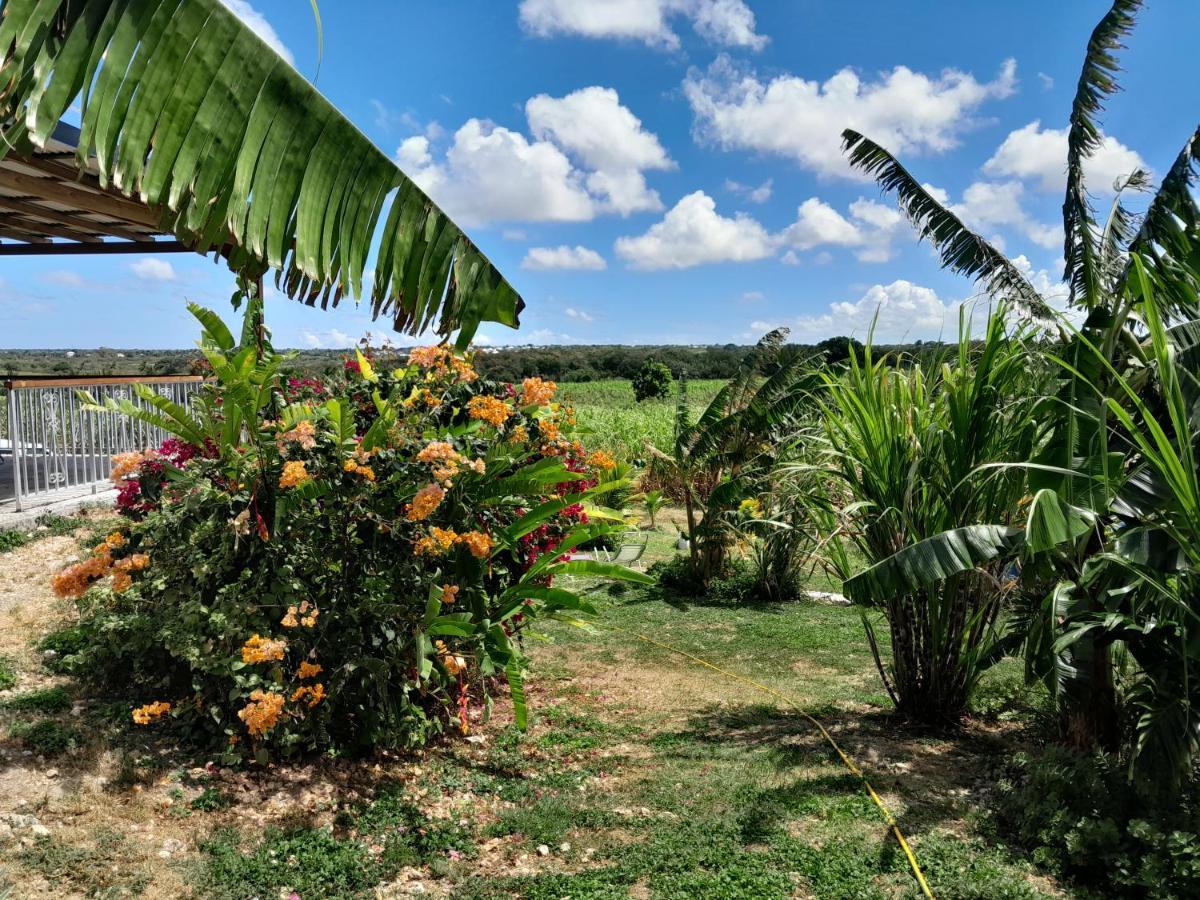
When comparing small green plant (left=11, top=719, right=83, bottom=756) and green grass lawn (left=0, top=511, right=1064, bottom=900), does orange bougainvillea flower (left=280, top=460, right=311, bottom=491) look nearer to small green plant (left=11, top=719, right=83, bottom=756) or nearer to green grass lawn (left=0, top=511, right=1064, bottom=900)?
green grass lawn (left=0, top=511, right=1064, bottom=900)

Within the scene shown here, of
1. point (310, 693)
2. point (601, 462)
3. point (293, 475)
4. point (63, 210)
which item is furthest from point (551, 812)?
point (63, 210)

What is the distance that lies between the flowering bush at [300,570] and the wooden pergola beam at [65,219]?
4.97 metres

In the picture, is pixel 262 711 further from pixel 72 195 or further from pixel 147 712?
pixel 72 195

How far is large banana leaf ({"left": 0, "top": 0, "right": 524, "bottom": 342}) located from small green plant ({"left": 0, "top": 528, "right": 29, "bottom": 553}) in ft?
18.4

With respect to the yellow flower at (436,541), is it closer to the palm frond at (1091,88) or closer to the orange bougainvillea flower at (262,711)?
the orange bougainvillea flower at (262,711)

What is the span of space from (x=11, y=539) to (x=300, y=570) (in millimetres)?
5034

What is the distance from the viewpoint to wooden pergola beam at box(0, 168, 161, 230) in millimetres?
6520

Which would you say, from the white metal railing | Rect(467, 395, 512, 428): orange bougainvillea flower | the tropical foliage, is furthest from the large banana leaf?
the tropical foliage

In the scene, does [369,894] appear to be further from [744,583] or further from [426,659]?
[744,583]

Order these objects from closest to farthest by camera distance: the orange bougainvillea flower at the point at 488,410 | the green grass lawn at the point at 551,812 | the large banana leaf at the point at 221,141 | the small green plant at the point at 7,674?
the large banana leaf at the point at 221,141 → the green grass lawn at the point at 551,812 → the orange bougainvillea flower at the point at 488,410 → the small green plant at the point at 7,674

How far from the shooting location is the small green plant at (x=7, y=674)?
14.9 feet

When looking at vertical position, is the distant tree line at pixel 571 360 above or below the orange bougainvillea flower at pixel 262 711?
above

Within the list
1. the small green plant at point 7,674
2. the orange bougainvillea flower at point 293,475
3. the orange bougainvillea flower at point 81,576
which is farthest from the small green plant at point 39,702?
the orange bougainvillea flower at point 293,475

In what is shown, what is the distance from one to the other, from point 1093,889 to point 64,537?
842 centimetres
